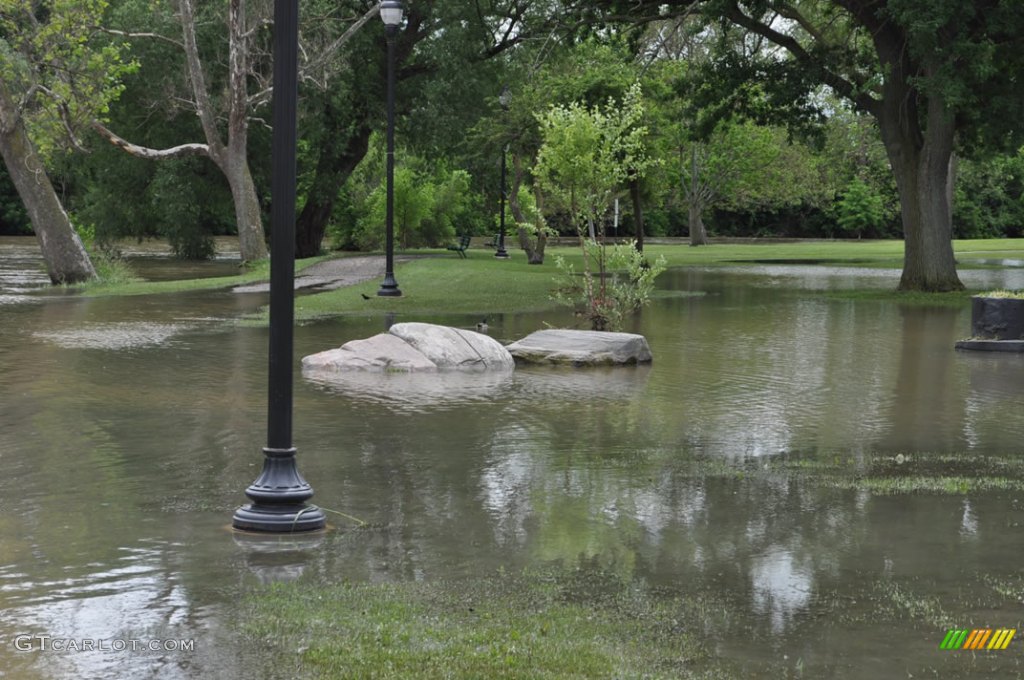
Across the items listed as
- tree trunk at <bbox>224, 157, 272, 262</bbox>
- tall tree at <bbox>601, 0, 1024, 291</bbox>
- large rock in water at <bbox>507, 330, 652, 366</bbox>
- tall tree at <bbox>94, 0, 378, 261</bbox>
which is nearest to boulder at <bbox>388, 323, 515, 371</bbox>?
large rock in water at <bbox>507, 330, 652, 366</bbox>

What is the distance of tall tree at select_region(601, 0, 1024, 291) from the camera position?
25344mm

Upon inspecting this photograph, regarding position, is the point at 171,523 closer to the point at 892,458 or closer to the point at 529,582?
the point at 529,582

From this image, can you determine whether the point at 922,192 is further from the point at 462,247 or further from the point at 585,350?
the point at 462,247

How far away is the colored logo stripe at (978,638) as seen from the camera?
5.71 m

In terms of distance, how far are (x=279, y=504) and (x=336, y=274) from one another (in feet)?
85.6

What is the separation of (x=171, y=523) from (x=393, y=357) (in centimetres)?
754

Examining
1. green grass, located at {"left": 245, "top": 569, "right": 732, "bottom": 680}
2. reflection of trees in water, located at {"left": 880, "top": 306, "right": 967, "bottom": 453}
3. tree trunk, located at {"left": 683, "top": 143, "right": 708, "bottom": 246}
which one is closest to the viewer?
green grass, located at {"left": 245, "top": 569, "right": 732, "bottom": 680}

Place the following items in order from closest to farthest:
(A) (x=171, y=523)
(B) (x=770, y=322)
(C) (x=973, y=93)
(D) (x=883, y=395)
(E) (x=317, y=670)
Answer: (E) (x=317, y=670), (A) (x=171, y=523), (D) (x=883, y=395), (B) (x=770, y=322), (C) (x=973, y=93)

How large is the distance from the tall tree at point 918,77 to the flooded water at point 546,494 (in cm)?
1041

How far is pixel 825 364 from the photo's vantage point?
16281mm

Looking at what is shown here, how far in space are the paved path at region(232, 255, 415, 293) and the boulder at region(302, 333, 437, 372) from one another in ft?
43.4

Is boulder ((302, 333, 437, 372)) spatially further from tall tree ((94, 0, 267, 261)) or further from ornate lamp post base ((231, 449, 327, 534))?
tall tree ((94, 0, 267, 261))

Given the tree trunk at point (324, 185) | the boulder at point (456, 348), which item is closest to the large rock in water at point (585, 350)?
the boulder at point (456, 348)

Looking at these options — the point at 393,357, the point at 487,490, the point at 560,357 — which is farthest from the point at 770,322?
the point at 487,490
